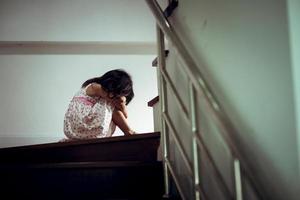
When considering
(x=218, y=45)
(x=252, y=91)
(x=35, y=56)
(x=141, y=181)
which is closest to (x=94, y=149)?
(x=141, y=181)

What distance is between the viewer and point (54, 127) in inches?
139

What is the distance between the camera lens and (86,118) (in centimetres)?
239

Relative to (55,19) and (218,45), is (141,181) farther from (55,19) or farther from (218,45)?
(55,19)

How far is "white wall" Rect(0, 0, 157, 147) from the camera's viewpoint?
3459mm

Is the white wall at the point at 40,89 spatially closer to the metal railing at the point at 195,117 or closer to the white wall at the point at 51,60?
the white wall at the point at 51,60

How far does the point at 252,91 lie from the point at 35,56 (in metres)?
2.89

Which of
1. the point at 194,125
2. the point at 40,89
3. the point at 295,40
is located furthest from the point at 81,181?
the point at 40,89

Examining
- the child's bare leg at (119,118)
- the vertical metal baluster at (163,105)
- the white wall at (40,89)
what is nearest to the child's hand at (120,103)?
the child's bare leg at (119,118)

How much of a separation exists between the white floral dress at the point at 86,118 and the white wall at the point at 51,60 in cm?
117

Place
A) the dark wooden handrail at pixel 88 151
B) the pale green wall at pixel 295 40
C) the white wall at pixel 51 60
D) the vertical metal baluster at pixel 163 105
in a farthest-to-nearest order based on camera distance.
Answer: the white wall at pixel 51 60, the dark wooden handrail at pixel 88 151, the vertical metal baluster at pixel 163 105, the pale green wall at pixel 295 40

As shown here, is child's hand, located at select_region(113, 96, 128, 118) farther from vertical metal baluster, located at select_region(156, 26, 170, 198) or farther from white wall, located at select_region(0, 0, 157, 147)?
white wall, located at select_region(0, 0, 157, 147)

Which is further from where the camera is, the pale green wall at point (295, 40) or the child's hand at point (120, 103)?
the child's hand at point (120, 103)

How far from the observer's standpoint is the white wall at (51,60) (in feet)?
11.3

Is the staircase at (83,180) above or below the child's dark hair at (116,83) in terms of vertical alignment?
below
